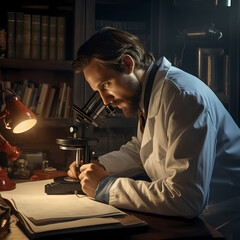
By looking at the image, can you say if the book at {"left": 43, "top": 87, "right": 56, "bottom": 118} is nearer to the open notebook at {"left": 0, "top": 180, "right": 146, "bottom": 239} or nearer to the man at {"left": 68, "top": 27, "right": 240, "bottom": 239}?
the man at {"left": 68, "top": 27, "right": 240, "bottom": 239}

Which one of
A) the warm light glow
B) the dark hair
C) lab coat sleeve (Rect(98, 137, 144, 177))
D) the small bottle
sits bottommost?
the small bottle

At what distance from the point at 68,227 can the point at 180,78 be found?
2.41ft

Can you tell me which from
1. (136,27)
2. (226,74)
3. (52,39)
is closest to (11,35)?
(52,39)

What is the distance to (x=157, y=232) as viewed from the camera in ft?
3.10

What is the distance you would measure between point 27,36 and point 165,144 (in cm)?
137

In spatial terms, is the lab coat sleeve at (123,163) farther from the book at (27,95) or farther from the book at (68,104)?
the book at (27,95)

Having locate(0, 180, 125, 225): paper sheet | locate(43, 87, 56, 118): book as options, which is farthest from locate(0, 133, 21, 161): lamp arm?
locate(43, 87, 56, 118): book

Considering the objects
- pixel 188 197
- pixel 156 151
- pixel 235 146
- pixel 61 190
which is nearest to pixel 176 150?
pixel 188 197

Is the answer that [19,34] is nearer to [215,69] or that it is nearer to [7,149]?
[7,149]

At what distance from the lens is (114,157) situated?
5.57ft

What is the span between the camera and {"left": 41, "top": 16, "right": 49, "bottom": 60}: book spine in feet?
7.38

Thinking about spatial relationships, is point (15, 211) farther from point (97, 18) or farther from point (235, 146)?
point (97, 18)

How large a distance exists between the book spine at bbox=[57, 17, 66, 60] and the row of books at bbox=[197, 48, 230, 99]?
3.25 feet

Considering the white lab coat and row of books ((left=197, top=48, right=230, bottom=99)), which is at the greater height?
row of books ((left=197, top=48, right=230, bottom=99))
